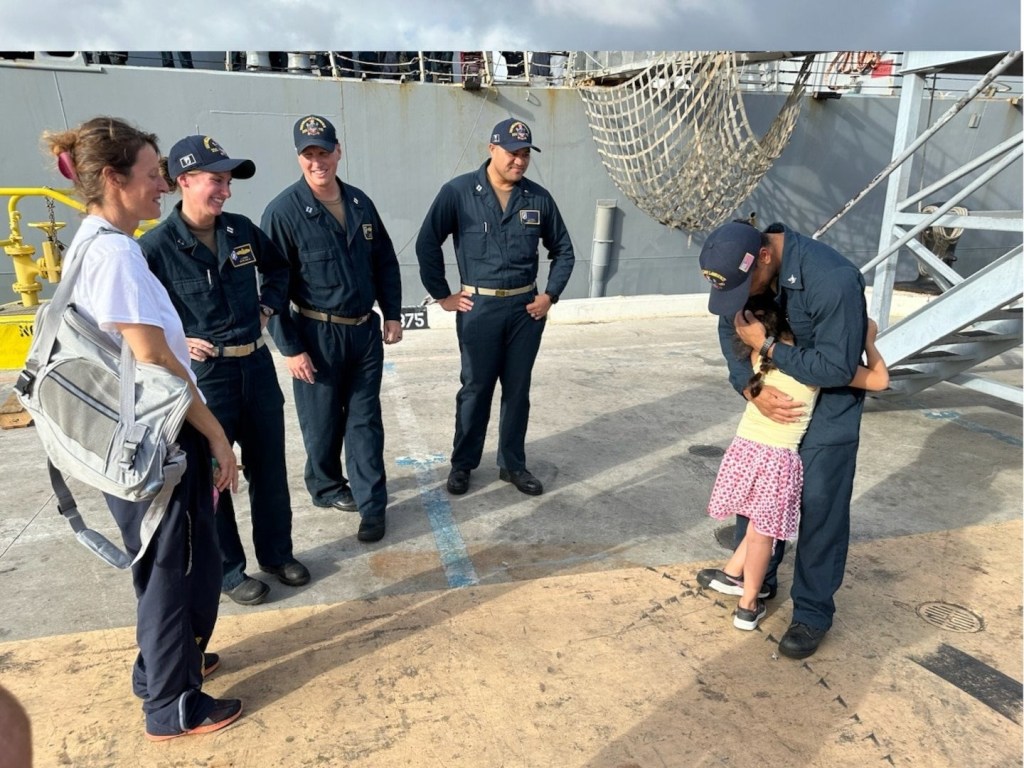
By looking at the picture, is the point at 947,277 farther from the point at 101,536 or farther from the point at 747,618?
the point at 101,536

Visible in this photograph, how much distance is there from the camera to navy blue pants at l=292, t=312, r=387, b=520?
3.33m

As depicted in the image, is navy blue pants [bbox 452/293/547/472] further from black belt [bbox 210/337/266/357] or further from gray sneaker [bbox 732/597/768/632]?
gray sneaker [bbox 732/597/768/632]

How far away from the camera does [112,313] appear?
5.82 feet

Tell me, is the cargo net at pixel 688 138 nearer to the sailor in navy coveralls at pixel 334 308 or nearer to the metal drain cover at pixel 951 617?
the sailor in navy coveralls at pixel 334 308

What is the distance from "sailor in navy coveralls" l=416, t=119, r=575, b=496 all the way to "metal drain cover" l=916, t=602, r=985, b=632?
1965 millimetres

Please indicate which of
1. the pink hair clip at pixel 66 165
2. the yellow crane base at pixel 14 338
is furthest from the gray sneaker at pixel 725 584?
the yellow crane base at pixel 14 338

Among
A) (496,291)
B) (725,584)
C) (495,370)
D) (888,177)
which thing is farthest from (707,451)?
(888,177)

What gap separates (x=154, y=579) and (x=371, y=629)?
3.08 feet

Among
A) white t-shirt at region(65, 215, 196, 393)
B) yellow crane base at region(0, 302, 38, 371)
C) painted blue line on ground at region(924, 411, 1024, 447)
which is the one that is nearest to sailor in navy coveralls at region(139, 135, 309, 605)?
white t-shirt at region(65, 215, 196, 393)

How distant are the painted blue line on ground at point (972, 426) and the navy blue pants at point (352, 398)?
442 cm

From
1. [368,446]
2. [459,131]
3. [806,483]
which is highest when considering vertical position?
[459,131]

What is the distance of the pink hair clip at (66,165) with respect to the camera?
6.05 ft

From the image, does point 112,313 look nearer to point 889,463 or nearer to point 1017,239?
point 889,463

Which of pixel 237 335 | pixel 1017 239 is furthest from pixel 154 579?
pixel 1017 239
